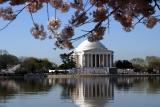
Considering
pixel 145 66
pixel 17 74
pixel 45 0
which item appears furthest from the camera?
pixel 145 66

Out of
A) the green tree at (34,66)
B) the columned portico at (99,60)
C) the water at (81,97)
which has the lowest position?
the water at (81,97)

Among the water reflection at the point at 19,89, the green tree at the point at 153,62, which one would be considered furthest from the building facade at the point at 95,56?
the water reflection at the point at 19,89

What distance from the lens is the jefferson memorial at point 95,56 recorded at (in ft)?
435

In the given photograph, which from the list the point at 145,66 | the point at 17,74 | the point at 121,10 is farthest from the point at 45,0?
the point at 145,66

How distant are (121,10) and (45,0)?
44.9 inches

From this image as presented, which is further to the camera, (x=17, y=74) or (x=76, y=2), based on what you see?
(x=17, y=74)

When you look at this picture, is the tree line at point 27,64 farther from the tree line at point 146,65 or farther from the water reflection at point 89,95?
the water reflection at point 89,95

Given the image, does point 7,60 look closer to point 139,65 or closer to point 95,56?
point 95,56

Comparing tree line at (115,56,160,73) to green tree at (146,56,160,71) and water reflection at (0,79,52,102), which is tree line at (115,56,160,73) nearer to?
green tree at (146,56,160,71)

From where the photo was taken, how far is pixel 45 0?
6.87 meters

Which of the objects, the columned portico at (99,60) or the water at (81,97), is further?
the columned portico at (99,60)

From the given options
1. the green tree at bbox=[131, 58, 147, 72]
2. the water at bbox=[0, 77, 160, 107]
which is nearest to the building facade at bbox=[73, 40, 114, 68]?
the green tree at bbox=[131, 58, 147, 72]

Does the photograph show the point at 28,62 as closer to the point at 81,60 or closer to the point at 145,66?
the point at 81,60

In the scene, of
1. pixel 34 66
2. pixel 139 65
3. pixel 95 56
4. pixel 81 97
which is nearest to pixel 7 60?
pixel 34 66
